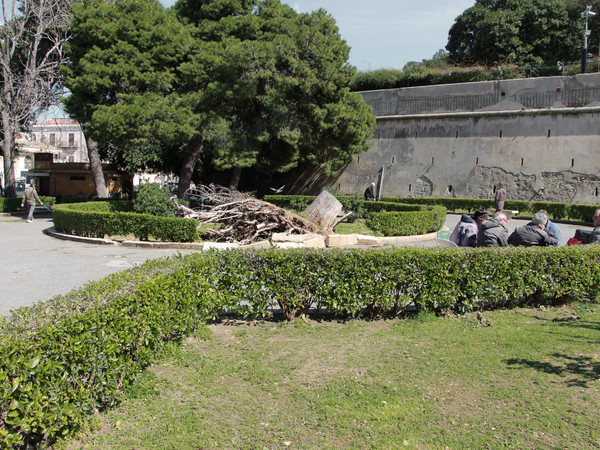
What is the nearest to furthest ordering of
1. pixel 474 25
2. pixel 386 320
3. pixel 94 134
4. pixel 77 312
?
pixel 77 312 < pixel 386 320 < pixel 94 134 < pixel 474 25

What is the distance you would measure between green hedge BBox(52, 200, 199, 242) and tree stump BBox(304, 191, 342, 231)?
3242 mm

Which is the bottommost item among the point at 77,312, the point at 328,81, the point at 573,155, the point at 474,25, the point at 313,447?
the point at 313,447

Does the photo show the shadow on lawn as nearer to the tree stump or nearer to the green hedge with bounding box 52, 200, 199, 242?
the tree stump

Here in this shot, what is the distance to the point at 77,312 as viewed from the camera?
12.3 feet

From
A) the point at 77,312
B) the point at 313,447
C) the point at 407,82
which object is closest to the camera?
the point at 313,447

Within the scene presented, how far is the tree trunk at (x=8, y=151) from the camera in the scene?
933 inches

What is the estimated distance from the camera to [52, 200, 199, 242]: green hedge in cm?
1241

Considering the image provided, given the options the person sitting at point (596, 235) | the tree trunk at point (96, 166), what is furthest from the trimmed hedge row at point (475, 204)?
the person sitting at point (596, 235)

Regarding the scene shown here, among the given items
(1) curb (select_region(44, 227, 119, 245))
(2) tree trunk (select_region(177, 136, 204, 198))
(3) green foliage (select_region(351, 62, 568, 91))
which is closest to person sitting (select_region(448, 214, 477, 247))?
(1) curb (select_region(44, 227, 119, 245))

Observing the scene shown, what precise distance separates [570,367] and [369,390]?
74.2 inches

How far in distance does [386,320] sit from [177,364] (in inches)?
101

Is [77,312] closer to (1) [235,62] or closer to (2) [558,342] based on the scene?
(2) [558,342]

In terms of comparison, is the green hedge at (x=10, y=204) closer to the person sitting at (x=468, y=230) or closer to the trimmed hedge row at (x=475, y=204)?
the trimmed hedge row at (x=475, y=204)

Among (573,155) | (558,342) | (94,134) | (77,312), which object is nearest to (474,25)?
(573,155)
